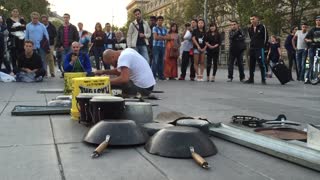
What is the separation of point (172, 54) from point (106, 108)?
437 inches

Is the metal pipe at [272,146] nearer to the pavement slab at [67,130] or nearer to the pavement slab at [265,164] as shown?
the pavement slab at [265,164]

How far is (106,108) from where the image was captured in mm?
4820

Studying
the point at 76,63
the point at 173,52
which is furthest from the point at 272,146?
the point at 173,52

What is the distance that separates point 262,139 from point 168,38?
11143 millimetres

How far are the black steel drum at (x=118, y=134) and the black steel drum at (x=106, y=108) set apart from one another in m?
0.46

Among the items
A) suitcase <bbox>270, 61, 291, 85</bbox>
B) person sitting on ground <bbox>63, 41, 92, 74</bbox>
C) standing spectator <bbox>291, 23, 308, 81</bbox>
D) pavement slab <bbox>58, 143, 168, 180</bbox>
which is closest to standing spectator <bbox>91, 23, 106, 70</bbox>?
person sitting on ground <bbox>63, 41, 92, 74</bbox>

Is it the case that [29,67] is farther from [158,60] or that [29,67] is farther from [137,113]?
[137,113]

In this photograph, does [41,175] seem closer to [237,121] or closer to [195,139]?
[195,139]

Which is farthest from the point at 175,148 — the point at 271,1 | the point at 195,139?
the point at 271,1

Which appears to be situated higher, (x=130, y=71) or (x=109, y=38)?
(x=109, y=38)

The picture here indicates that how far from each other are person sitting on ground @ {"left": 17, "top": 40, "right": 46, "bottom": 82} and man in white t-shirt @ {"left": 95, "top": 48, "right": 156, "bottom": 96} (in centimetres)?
527

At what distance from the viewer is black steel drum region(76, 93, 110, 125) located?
17.2 feet

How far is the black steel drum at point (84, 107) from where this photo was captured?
525cm

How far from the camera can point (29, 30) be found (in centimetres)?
1490
